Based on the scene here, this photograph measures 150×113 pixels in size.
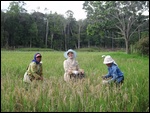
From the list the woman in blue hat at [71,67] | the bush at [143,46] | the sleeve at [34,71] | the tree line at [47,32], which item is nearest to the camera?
the sleeve at [34,71]

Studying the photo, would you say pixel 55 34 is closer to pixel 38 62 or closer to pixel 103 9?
pixel 103 9

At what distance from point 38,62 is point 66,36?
47.2 meters

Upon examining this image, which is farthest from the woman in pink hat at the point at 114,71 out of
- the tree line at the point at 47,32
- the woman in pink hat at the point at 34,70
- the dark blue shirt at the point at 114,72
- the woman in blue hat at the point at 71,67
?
the tree line at the point at 47,32

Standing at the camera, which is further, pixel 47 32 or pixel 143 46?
pixel 47 32

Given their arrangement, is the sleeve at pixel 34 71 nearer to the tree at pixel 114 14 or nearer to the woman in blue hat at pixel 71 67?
the woman in blue hat at pixel 71 67

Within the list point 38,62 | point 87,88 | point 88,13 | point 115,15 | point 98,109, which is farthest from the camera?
point 88,13

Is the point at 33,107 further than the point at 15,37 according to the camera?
No

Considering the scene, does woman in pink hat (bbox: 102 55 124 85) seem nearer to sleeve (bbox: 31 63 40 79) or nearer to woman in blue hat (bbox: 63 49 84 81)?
woman in blue hat (bbox: 63 49 84 81)

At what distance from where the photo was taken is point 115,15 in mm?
18609

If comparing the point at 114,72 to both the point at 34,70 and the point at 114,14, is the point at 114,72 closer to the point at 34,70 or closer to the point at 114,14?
the point at 34,70

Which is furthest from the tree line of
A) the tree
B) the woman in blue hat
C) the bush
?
the woman in blue hat

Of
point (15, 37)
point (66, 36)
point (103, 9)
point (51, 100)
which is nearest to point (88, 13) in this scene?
point (103, 9)

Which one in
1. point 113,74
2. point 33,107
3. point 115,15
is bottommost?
point 33,107

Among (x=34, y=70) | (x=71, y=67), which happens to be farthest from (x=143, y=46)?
(x=34, y=70)
